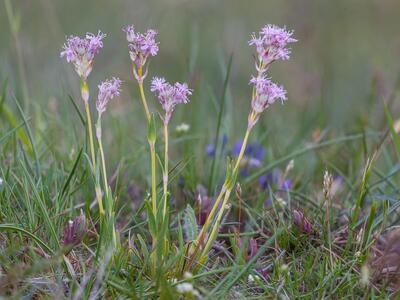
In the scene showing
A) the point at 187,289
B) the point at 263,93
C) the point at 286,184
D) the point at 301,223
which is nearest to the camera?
the point at 187,289

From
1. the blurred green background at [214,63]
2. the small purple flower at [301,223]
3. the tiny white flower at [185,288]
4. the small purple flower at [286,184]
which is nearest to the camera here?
the tiny white flower at [185,288]

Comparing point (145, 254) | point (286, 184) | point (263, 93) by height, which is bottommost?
point (286, 184)

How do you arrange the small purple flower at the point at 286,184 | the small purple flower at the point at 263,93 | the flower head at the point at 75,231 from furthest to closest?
1. the small purple flower at the point at 286,184
2. the flower head at the point at 75,231
3. the small purple flower at the point at 263,93

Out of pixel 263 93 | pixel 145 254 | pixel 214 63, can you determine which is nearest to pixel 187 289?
pixel 145 254

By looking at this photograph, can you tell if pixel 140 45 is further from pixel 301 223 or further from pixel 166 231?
pixel 301 223

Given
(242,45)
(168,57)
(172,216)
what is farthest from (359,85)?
(172,216)

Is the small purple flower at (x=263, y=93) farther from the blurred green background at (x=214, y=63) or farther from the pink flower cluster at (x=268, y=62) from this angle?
the blurred green background at (x=214, y=63)

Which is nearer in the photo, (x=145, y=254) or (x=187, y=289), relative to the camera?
(x=187, y=289)

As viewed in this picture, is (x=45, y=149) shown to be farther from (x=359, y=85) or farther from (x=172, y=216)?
(x=359, y=85)

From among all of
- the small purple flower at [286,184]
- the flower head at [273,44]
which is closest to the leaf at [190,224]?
the flower head at [273,44]
